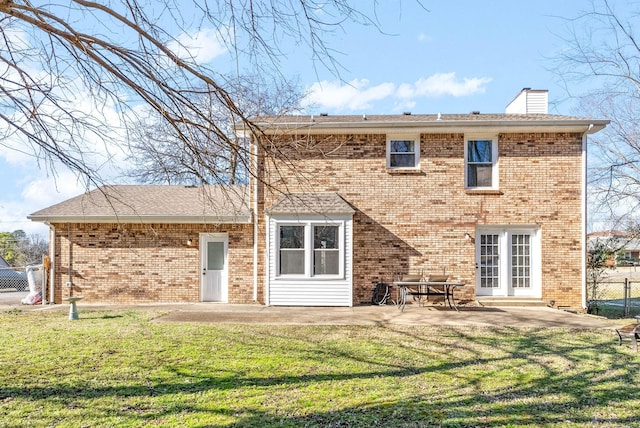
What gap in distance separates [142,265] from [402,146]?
9.02m

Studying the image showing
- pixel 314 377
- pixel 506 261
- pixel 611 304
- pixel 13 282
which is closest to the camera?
pixel 314 377

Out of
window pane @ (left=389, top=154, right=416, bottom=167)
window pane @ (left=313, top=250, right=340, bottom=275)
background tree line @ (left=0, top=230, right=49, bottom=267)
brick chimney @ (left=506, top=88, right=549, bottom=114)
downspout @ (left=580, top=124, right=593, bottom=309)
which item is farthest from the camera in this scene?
background tree line @ (left=0, top=230, right=49, bottom=267)

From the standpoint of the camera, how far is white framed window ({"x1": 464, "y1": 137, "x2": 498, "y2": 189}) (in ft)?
44.5

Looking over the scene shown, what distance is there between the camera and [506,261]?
1347 centimetres

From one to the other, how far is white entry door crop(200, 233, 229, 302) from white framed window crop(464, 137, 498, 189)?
26.2 feet

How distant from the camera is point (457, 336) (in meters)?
8.98

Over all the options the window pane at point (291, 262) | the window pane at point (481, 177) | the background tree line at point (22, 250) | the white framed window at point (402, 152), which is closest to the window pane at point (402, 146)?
the white framed window at point (402, 152)

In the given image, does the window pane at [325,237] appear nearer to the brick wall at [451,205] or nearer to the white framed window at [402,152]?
the brick wall at [451,205]

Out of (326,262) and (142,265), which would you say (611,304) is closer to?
(326,262)

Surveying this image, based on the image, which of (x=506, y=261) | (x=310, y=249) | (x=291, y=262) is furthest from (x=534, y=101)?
(x=291, y=262)

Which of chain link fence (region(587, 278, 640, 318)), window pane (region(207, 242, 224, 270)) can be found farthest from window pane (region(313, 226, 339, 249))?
chain link fence (region(587, 278, 640, 318))

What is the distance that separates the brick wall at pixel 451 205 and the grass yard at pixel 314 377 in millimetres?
3904

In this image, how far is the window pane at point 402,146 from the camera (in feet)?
44.9

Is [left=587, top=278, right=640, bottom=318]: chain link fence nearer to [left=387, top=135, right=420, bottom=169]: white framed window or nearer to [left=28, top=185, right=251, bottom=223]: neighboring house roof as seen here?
[left=387, top=135, right=420, bottom=169]: white framed window
